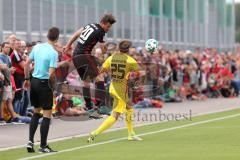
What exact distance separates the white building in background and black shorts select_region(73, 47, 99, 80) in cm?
608

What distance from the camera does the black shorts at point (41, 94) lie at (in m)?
14.8

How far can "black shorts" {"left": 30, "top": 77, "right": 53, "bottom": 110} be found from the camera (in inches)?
584

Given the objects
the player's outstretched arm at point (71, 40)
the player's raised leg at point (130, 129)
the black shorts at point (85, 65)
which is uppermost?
the player's outstretched arm at point (71, 40)

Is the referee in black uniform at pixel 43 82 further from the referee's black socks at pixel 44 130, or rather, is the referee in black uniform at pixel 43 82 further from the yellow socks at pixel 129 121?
the yellow socks at pixel 129 121

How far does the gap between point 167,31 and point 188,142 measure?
25.1 meters

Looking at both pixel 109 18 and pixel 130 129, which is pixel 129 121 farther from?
pixel 109 18

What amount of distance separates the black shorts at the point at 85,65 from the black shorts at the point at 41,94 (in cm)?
378

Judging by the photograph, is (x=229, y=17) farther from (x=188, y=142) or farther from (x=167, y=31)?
(x=188, y=142)

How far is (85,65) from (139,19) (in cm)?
1869

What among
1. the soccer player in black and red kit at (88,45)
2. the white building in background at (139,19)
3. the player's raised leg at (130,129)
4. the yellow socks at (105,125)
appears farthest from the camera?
the white building in background at (139,19)

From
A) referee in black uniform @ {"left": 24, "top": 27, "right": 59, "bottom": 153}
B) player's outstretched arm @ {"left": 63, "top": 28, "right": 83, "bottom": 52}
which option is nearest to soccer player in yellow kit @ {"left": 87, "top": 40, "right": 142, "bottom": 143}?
player's outstretched arm @ {"left": 63, "top": 28, "right": 83, "bottom": 52}

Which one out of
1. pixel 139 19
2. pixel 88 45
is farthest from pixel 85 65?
pixel 139 19

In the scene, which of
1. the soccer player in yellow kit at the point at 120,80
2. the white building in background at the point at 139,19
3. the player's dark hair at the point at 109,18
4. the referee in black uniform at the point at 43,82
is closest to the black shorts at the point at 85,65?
the player's dark hair at the point at 109,18

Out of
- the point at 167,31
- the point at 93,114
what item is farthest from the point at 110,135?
the point at 167,31
